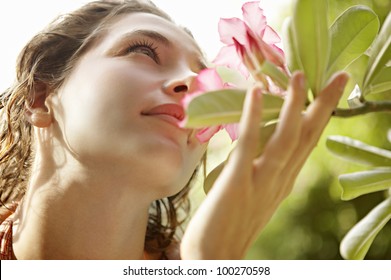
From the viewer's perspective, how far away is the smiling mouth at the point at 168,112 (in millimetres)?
751

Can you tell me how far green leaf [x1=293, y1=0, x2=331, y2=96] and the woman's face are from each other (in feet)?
1.01

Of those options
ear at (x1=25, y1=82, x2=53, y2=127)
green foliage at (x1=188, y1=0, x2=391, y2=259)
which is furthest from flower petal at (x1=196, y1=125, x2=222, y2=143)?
ear at (x1=25, y1=82, x2=53, y2=127)

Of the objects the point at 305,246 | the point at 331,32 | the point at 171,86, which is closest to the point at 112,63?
the point at 171,86

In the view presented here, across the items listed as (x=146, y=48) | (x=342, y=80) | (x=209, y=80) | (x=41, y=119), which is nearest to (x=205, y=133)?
(x=209, y=80)

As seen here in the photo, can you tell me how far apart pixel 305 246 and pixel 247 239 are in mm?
3059

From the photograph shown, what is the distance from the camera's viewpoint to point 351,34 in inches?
21.0

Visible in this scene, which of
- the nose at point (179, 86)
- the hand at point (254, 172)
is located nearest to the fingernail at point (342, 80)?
the hand at point (254, 172)

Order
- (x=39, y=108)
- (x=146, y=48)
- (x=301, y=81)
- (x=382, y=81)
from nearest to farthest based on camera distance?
(x=301, y=81)
(x=382, y=81)
(x=146, y=48)
(x=39, y=108)

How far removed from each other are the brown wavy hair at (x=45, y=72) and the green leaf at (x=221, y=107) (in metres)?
0.60

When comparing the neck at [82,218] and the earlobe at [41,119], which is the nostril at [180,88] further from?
the earlobe at [41,119]

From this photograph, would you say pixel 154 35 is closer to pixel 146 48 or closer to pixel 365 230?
pixel 146 48

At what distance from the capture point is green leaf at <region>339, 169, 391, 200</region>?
0.56 m

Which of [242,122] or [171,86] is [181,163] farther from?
[242,122]

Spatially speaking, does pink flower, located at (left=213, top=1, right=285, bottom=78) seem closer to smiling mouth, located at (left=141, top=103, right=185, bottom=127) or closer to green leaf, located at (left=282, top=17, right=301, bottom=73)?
green leaf, located at (left=282, top=17, right=301, bottom=73)
